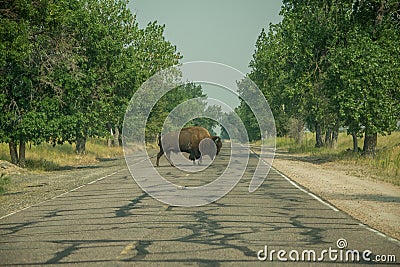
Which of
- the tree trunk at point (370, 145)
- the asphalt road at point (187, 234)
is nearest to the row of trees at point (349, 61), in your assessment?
the tree trunk at point (370, 145)

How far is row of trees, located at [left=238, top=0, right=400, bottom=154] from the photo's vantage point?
34000 mm

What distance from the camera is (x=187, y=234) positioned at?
11.1 m

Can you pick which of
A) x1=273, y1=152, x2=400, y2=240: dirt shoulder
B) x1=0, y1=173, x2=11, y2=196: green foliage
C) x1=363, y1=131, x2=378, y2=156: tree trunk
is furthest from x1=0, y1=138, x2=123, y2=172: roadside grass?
x1=363, y1=131, x2=378, y2=156: tree trunk

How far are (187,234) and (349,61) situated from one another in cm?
2565

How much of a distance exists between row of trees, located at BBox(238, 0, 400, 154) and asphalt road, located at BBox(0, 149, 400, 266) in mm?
18048

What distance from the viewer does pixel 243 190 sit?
1969 cm

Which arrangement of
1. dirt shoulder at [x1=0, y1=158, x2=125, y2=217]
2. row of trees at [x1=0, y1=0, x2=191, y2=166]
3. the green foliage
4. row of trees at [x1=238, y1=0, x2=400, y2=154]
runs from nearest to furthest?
dirt shoulder at [x1=0, y1=158, x2=125, y2=217]
the green foliage
row of trees at [x1=0, y1=0, x2=191, y2=166]
row of trees at [x1=238, y1=0, x2=400, y2=154]

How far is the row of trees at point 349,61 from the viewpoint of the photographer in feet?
112

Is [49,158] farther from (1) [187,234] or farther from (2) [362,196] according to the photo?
(1) [187,234]

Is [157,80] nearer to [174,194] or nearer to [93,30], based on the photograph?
[93,30]

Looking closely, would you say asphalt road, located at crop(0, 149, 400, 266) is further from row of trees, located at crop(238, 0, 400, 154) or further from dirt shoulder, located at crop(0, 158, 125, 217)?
row of trees, located at crop(238, 0, 400, 154)

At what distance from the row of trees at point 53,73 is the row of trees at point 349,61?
477 inches

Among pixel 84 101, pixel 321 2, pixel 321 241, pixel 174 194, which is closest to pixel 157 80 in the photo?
pixel 321 2

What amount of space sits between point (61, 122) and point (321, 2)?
19.6 meters
